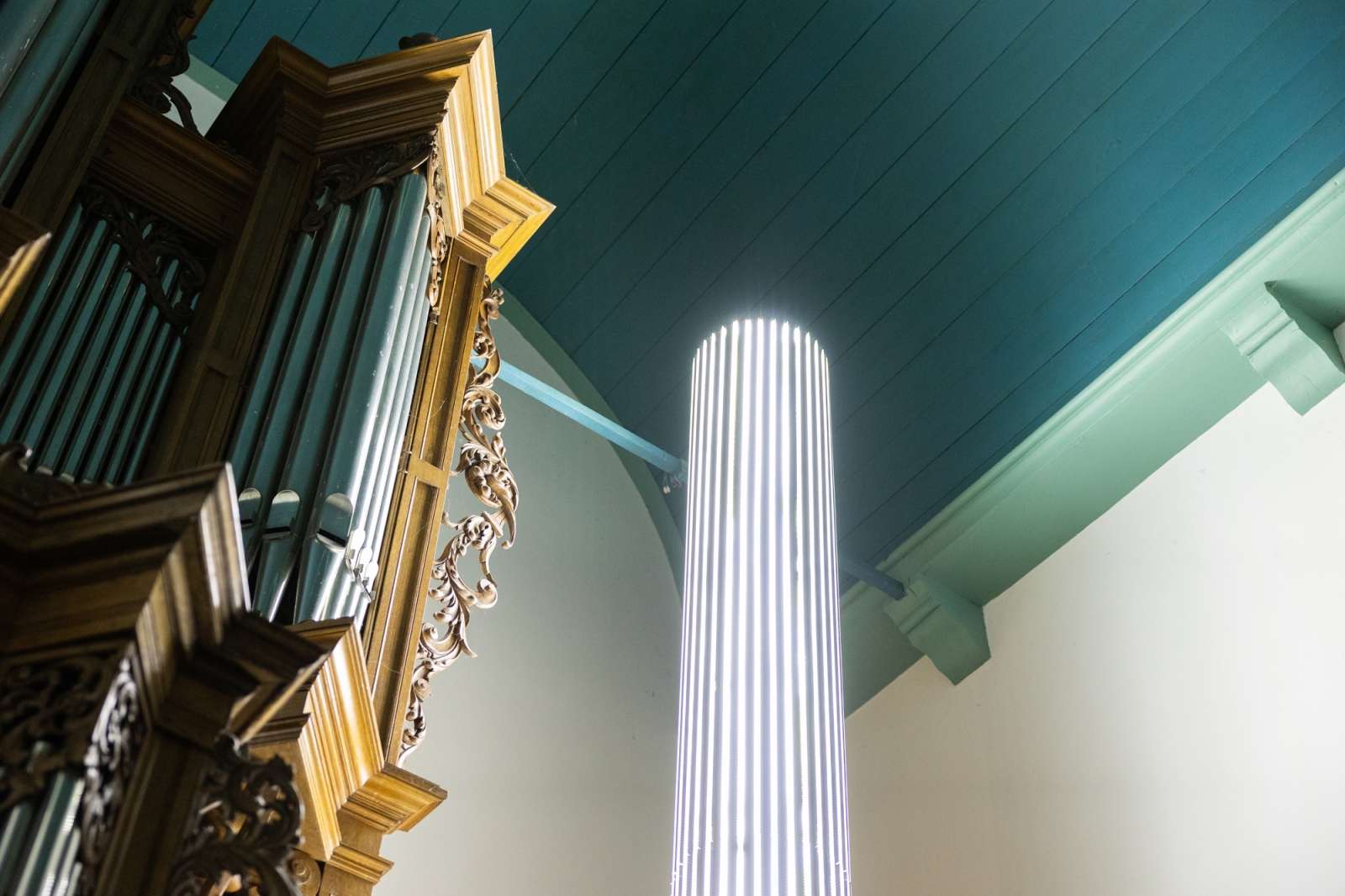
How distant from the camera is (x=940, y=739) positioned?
5.32m

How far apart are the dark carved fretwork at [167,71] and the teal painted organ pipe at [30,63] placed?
661 mm

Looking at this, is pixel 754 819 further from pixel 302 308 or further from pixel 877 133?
pixel 877 133

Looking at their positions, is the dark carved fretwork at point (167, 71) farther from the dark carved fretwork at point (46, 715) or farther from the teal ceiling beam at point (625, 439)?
the dark carved fretwork at point (46, 715)

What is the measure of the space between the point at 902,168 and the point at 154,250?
8.80 ft

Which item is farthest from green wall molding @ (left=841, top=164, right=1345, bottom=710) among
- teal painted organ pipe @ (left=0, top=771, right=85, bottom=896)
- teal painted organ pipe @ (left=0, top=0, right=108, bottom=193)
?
teal painted organ pipe @ (left=0, top=771, right=85, bottom=896)

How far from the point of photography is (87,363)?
10.7 ft

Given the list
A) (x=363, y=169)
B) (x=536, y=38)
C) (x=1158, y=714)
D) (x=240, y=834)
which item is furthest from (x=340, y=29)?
(x=240, y=834)

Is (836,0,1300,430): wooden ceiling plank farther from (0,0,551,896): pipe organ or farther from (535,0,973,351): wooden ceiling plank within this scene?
(0,0,551,896): pipe organ

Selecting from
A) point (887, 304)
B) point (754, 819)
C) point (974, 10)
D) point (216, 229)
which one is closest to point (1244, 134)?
point (974, 10)

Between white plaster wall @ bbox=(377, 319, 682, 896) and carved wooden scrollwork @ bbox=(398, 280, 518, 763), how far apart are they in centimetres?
79

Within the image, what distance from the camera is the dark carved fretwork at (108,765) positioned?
1469 mm

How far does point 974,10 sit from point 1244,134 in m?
1.00

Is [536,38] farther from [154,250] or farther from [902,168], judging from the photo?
[154,250]

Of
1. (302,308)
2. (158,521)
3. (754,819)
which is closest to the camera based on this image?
(158,521)
